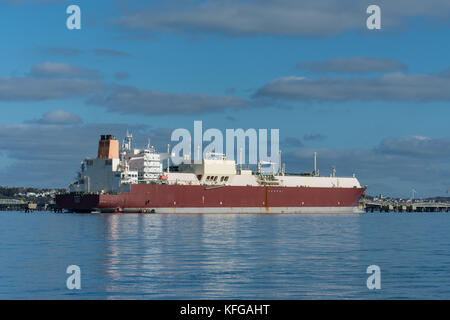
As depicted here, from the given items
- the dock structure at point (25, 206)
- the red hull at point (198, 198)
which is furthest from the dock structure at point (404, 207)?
the dock structure at point (25, 206)

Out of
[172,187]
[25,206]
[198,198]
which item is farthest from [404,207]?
[172,187]

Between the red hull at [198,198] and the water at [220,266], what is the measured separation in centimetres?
3377

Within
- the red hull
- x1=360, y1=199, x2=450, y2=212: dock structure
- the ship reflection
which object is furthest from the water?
x1=360, y1=199, x2=450, y2=212: dock structure

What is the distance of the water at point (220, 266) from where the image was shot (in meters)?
22.0

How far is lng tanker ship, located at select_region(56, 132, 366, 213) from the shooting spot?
79.9m

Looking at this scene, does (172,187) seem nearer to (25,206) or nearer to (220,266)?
(220,266)

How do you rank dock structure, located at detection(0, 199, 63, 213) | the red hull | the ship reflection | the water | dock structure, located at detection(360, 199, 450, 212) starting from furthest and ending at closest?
dock structure, located at detection(360, 199, 450, 212) → dock structure, located at detection(0, 199, 63, 213) → the red hull → the ship reflection → the water

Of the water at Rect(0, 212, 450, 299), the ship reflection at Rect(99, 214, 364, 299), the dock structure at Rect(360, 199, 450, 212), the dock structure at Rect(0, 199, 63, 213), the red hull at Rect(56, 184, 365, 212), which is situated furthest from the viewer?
the dock structure at Rect(360, 199, 450, 212)

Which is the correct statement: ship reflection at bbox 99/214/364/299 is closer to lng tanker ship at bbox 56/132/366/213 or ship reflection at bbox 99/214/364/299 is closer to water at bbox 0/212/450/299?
water at bbox 0/212/450/299

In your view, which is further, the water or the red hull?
the red hull

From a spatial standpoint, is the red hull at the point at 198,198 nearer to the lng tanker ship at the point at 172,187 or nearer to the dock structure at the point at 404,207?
the lng tanker ship at the point at 172,187
